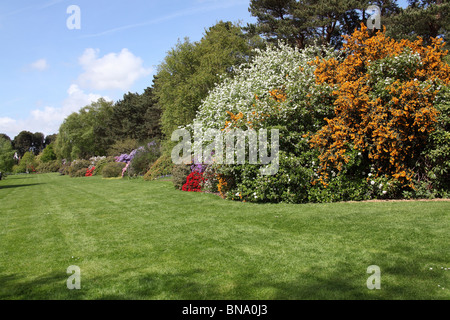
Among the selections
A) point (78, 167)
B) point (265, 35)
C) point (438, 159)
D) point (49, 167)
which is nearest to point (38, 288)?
point (438, 159)

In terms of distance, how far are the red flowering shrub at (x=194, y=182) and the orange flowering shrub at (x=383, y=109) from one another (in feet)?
17.5

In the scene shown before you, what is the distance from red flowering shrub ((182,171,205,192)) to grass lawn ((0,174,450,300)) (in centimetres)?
432

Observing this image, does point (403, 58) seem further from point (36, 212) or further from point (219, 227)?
point (36, 212)

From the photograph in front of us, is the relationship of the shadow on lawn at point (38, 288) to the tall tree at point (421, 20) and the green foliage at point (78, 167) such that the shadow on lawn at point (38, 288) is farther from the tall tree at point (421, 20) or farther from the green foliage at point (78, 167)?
the green foliage at point (78, 167)

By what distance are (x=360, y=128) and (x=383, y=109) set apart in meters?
0.70

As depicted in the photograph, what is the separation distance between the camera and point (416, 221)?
6.41 meters

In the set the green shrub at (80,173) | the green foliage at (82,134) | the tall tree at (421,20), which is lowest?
the green shrub at (80,173)

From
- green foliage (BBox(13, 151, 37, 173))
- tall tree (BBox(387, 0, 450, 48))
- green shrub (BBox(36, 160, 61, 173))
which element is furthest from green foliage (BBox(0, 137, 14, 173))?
green foliage (BBox(13, 151, 37, 173))

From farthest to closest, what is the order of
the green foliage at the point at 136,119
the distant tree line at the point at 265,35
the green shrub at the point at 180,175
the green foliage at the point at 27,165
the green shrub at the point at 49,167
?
1. the green foliage at the point at 27,165
2. the green shrub at the point at 49,167
3. the green foliage at the point at 136,119
4. the distant tree line at the point at 265,35
5. the green shrub at the point at 180,175

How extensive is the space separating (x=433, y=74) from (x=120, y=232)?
8882 mm

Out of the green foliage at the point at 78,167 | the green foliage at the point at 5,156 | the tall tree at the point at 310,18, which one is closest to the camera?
the tall tree at the point at 310,18

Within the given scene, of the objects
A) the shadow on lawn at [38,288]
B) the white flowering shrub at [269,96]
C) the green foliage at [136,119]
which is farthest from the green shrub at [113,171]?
the shadow on lawn at [38,288]

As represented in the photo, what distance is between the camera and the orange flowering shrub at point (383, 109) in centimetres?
840

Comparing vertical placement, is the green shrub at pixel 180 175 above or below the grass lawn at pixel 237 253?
above
